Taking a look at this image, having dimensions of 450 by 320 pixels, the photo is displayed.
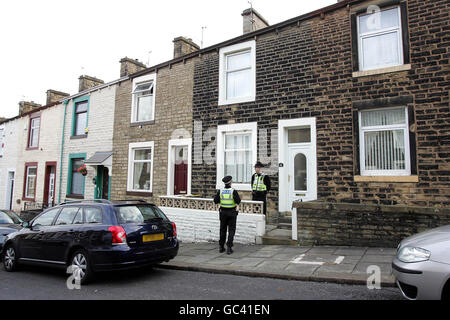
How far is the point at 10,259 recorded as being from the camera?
289 inches

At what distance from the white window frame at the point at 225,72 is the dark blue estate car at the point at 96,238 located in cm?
555

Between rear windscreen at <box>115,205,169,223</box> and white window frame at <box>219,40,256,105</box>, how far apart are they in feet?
18.2

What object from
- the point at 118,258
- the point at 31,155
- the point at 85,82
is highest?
the point at 85,82

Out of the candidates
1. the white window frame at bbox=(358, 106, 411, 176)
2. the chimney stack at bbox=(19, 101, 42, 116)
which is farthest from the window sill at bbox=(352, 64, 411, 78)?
the chimney stack at bbox=(19, 101, 42, 116)

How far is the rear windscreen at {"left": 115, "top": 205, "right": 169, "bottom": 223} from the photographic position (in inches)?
243

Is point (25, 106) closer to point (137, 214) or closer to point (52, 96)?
point (52, 96)

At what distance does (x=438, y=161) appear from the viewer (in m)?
7.83

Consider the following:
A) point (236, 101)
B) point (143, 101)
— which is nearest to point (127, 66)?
point (143, 101)

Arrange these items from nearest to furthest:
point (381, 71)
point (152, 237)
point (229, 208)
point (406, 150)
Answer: point (152, 237) < point (229, 208) < point (406, 150) < point (381, 71)

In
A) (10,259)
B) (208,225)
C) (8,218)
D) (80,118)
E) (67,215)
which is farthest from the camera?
(80,118)

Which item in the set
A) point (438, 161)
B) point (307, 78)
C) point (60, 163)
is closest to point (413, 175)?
point (438, 161)

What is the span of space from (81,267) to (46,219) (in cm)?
181

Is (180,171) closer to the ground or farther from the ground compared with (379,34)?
closer to the ground

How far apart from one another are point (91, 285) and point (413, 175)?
7.59m
